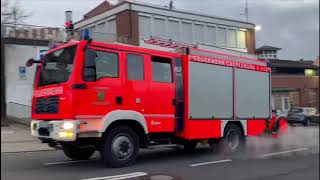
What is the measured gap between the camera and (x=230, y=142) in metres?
13.5

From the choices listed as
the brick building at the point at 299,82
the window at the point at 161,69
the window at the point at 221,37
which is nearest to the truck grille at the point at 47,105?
the window at the point at 161,69

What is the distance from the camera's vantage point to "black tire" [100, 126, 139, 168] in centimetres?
1012

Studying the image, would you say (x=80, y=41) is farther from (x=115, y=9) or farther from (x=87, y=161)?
(x=115, y=9)

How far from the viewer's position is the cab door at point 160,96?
437 inches

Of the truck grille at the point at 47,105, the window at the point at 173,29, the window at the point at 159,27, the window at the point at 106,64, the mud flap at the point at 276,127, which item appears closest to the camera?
the truck grille at the point at 47,105

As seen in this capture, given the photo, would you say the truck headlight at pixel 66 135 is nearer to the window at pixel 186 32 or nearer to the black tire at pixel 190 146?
the black tire at pixel 190 146

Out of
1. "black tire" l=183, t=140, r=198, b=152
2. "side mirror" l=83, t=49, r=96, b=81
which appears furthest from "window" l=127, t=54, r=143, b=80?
"black tire" l=183, t=140, r=198, b=152

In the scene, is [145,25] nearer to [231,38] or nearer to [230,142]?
[231,38]

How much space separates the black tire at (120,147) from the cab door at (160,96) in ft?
2.10

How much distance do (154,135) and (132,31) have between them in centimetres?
1921

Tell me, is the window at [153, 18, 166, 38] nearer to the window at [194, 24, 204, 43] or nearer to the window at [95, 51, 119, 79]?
the window at [194, 24, 204, 43]

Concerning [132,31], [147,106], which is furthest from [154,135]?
[132,31]

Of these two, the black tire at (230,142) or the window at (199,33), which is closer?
the black tire at (230,142)

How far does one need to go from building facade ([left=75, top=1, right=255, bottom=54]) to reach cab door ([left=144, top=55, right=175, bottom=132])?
15414mm
